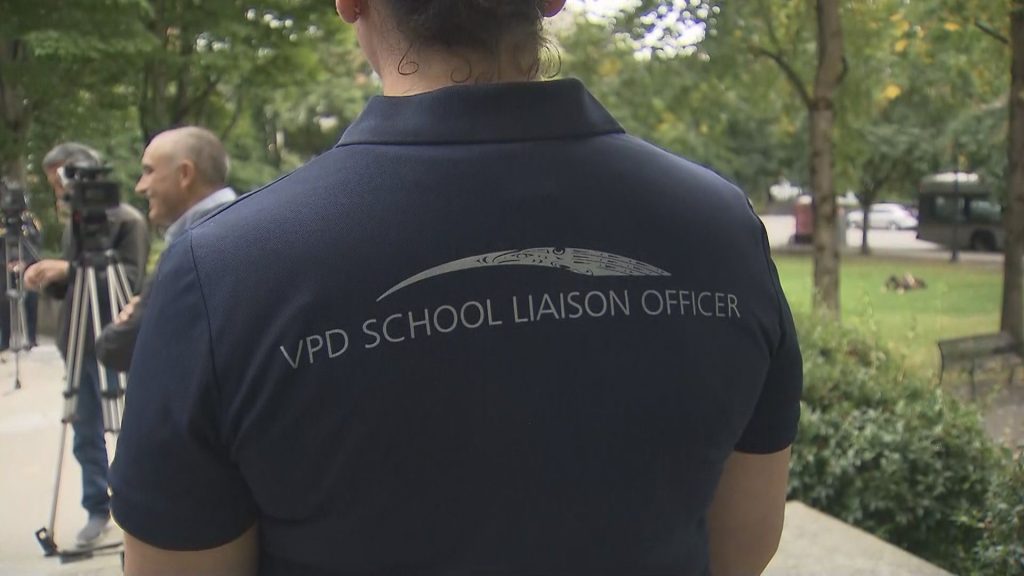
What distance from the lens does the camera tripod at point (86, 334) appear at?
4836 millimetres

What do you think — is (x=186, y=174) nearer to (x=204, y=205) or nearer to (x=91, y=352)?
(x=204, y=205)

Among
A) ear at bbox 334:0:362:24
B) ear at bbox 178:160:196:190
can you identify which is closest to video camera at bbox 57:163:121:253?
ear at bbox 178:160:196:190

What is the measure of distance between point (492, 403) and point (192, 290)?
334 millimetres

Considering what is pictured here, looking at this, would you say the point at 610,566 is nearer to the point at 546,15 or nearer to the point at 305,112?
the point at 546,15

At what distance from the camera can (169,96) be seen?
16.9 m

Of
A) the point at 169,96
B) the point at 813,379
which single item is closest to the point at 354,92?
the point at 169,96

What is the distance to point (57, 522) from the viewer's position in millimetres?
5559

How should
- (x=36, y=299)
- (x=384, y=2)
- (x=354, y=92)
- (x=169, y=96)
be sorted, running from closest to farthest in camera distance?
(x=384, y=2) < (x=36, y=299) < (x=169, y=96) < (x=354, y=92)

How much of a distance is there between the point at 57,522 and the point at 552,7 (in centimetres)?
529

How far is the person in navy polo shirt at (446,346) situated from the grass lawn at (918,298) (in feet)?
19.6

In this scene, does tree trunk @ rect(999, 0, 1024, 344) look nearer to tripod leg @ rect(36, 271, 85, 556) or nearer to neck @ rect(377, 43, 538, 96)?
tripod leg @ rect(36, 271, 85, 556)

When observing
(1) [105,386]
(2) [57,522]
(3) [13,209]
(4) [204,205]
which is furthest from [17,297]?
(4) [204,205]

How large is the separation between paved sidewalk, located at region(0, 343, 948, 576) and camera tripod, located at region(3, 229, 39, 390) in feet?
0.86

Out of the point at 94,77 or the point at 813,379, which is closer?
the point at 813,379
